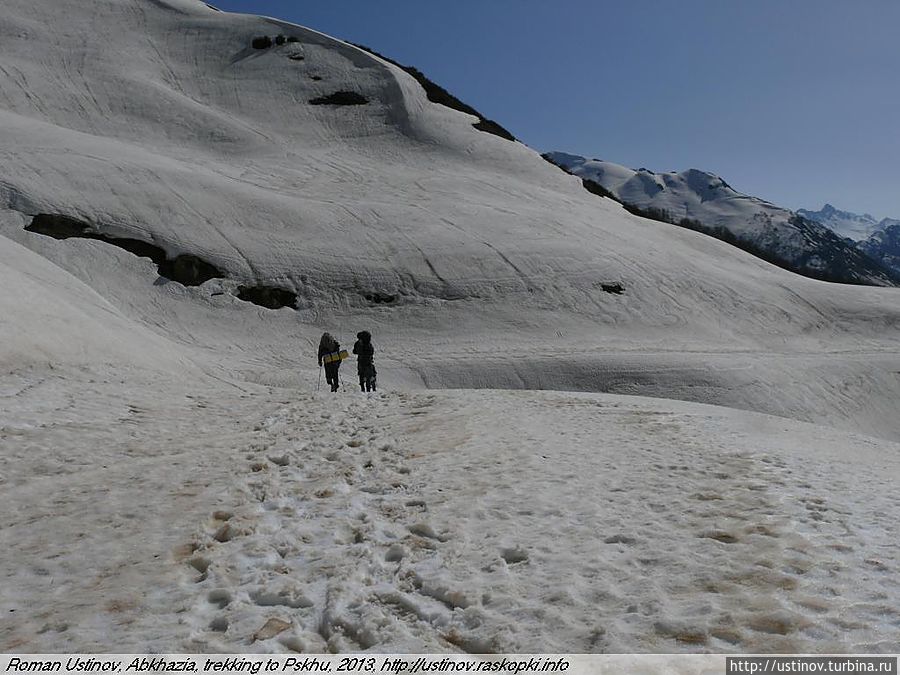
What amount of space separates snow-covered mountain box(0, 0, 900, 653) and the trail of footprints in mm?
31

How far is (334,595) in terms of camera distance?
438 centimetres

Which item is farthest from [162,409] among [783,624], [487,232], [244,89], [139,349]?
[244,89]

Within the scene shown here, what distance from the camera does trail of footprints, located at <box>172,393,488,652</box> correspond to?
13.1 ft

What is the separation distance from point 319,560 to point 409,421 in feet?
20.3

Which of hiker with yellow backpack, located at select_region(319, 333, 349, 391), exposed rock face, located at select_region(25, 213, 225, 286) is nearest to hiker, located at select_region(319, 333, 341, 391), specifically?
hiker with yellow backpack, located at select_region(319, 333, 349, 391)

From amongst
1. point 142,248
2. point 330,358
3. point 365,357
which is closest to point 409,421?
point 365,357

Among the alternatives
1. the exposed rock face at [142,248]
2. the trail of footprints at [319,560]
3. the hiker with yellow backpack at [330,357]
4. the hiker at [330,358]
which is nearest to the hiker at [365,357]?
the hiker with yellow backpack at [330,357]

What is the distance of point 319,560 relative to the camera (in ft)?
16.5

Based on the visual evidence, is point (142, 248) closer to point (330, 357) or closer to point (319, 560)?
point (330, 357)

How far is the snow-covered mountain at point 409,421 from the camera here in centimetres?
422

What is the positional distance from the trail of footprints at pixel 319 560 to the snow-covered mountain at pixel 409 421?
0.03 meters

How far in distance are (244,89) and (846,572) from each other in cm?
5952

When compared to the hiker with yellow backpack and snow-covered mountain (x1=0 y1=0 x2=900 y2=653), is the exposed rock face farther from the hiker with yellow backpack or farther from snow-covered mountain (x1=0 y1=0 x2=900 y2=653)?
the hiker with yellow backpack

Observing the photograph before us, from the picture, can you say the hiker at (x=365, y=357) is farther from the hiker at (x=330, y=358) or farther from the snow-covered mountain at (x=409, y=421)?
the snow-covered mountain at (x=409, y=421)
